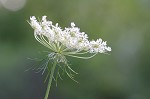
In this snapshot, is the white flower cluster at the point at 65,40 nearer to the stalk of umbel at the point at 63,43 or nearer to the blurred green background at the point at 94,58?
the stalk of umbel at the point at 63,43

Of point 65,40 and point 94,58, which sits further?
point 94,58

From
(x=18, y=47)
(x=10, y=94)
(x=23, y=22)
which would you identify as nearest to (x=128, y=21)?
(x=23, y=22)

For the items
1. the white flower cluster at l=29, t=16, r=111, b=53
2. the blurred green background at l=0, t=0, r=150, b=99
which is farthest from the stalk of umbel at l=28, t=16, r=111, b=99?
the blurred green background at l=0, t=0, r=150, b=99

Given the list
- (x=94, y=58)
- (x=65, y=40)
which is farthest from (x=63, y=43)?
(x=94, y=58)

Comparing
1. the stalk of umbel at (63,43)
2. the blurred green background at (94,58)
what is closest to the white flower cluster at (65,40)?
the stalk of umbel at (63,43)

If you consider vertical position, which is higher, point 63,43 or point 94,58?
point 94,58

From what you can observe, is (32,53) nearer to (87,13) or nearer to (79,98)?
(79,98)

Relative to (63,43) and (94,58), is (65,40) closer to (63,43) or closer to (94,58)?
(63,43)

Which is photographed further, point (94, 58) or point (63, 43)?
point (94, 58)
